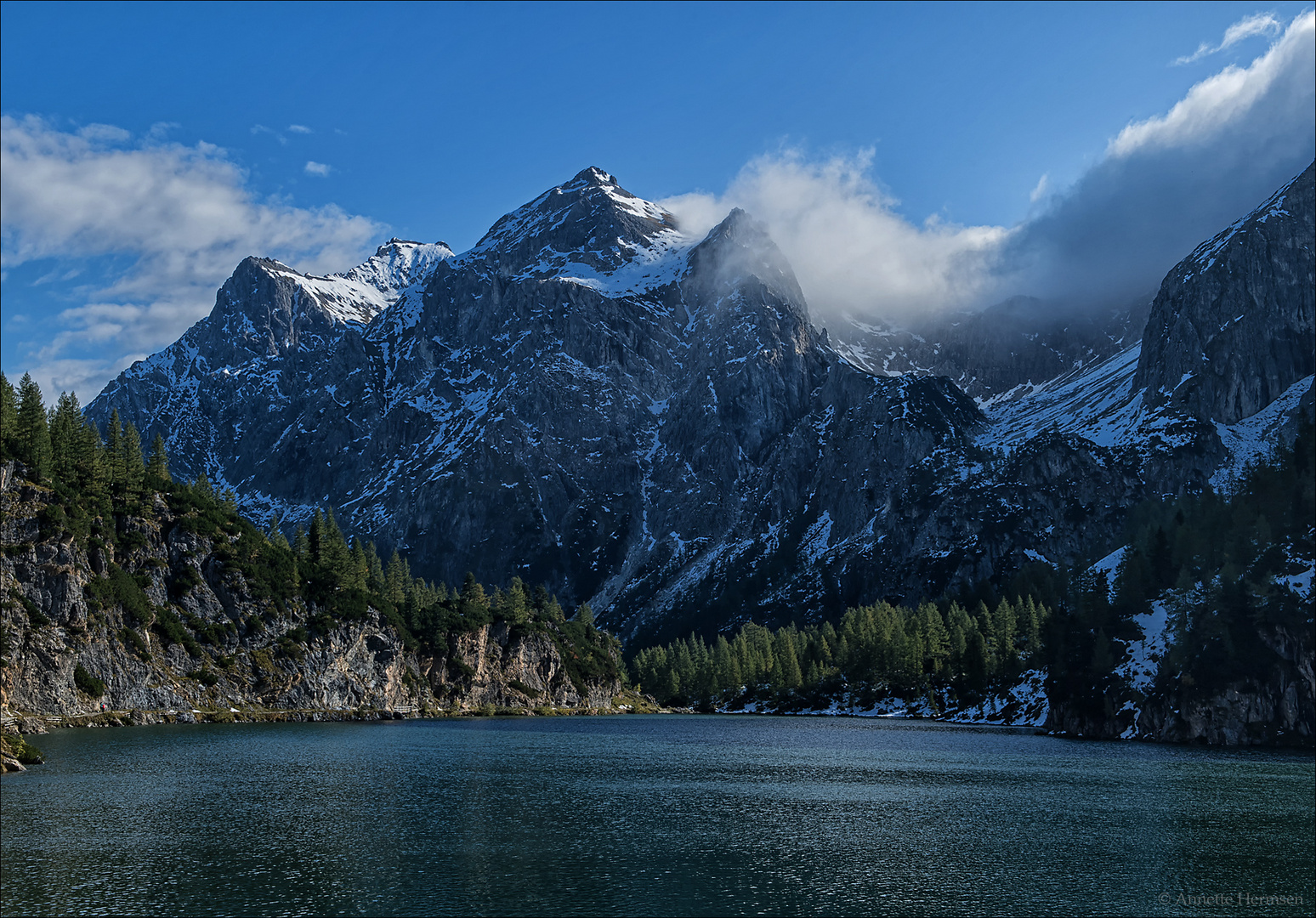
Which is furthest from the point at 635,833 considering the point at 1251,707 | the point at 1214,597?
the point at 1214,597

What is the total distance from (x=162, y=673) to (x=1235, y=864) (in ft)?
468

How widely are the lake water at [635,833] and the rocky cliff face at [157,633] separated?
80.2 feet

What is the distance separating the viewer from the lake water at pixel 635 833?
46.6 m

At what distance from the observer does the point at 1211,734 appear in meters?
132

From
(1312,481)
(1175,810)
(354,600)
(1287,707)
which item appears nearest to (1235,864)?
(1175,810)

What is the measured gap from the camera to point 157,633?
501 ft

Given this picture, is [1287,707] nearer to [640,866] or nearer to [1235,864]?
[1235,864]

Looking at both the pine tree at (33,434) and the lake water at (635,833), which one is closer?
the lake water at (635,833)

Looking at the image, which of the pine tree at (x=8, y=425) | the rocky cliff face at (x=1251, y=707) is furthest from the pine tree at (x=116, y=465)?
the rocky cliff face at (x=1251, y=707)

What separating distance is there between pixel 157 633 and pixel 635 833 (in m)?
119

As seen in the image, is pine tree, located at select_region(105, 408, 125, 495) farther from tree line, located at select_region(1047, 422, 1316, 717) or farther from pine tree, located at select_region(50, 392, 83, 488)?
tree line, located at select_region(1047, 422, 1316, 717)

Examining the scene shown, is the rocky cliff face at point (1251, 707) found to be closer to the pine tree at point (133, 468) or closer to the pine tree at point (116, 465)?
the pine tree at point (133, 468)

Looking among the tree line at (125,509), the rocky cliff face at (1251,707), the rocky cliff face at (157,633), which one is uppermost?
the tree line at (125,509)

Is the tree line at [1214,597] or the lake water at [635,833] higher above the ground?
the tree line at [1214,597]
